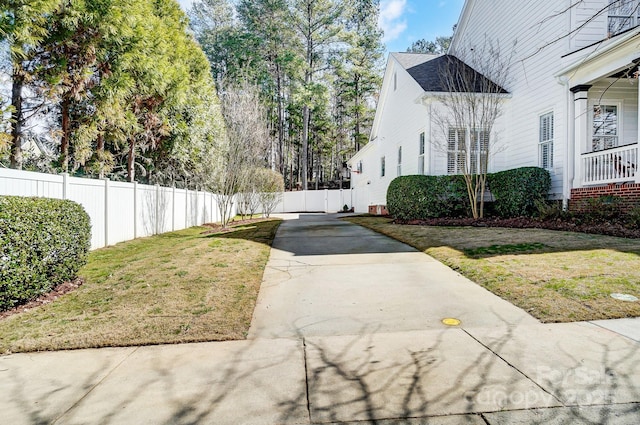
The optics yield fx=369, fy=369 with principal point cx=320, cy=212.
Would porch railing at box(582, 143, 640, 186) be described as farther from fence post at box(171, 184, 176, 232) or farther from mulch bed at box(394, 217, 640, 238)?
fence post at box(171, 184, 176, 232)

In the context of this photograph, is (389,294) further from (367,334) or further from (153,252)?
(153,252)

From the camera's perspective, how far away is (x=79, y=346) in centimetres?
327

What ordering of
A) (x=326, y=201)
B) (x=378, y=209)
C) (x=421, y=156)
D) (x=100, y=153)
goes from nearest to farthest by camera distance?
(x=100, y=153) < (x=421, y=156) < (x=378, y=209) < (x=326, y=201)

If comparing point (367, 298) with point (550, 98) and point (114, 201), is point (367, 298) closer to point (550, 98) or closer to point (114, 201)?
point (114, 201)

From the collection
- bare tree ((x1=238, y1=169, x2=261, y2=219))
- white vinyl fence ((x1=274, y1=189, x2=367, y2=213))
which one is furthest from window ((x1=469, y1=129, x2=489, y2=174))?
white vinyl fence ((x1=274, y1=189, x2=367, y2=213))

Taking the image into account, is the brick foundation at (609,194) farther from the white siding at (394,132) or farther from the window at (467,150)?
the white siding at (394,132)

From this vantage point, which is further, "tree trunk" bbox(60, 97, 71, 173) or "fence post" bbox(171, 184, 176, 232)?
"fence post" bbox(171, 184, 176, 232)

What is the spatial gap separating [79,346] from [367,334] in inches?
102

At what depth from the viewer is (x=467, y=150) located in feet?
37.0

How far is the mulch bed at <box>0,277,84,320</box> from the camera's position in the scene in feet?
13.5

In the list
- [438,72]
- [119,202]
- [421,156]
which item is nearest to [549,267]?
[421,156]

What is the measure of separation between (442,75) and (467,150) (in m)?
3.50

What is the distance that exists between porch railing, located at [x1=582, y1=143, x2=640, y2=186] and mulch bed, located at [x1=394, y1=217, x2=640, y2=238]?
3.75 feet

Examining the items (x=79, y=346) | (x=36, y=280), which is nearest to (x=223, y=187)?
(x=36, y=280)
